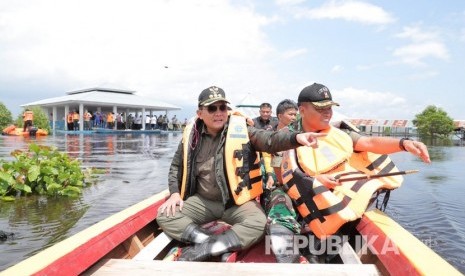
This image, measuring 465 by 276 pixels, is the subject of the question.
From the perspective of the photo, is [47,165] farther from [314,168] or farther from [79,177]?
[314,168]

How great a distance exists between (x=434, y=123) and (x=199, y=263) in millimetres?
48656

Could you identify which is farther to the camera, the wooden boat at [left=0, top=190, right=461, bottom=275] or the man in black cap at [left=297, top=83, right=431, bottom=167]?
the man in black cap at [left=297, top=83, right=431, bottom=167]

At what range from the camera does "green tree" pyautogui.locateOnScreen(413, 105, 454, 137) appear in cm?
4453

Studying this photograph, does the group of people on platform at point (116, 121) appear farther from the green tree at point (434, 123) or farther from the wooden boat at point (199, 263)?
the green tree at point (434, 123)

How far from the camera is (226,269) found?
2.23 m

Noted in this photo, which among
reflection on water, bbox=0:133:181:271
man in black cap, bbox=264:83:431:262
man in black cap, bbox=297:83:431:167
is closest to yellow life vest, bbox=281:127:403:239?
man in black cap, bbox=264:83:431:262

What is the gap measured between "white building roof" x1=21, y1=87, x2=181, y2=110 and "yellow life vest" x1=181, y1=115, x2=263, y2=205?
Result: 26899 millimetres

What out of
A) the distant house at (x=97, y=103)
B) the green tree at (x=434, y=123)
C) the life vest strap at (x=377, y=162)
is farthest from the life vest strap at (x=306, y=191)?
the green tree at (x=434, y=123)

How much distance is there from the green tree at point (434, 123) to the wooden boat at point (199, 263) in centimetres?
4737

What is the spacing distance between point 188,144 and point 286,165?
0.83 meters

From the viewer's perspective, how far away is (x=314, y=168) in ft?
9.77

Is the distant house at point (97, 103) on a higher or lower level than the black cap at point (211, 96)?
higher

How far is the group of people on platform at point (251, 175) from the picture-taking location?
9.09ft

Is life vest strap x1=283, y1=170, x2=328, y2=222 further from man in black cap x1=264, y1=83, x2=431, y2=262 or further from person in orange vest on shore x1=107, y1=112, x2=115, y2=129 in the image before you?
person in orange vest on shore x1=107, y1=112, x2=115, y2=129
